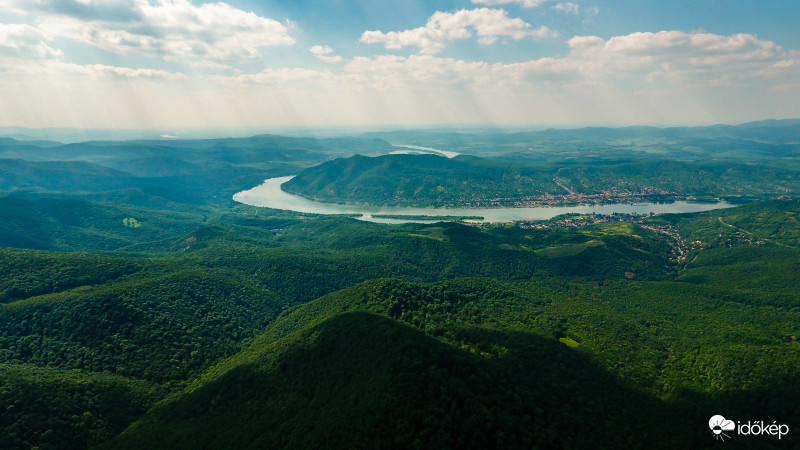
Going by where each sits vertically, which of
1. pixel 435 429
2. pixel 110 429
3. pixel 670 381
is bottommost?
pixel 110 429

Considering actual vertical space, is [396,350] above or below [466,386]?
above

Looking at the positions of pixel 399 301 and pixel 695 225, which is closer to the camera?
pixel 399 301

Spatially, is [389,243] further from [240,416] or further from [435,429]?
[435,429]

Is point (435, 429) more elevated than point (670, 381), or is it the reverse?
point (435, 429)

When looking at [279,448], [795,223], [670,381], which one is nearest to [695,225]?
[795,223]

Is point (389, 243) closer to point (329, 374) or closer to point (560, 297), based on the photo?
point (560, 297)

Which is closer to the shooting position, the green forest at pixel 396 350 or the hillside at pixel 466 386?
the hillside at pixel 466 386

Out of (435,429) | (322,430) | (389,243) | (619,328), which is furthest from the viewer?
(389,243)

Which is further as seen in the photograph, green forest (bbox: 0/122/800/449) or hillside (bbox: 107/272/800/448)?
green forest (bbox: 0/122/800/449)

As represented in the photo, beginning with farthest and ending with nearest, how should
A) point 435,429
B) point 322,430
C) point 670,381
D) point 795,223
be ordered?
point 795,223
point 670,381
point 322,430
point 435,429

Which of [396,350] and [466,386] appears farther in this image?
[396,350]
